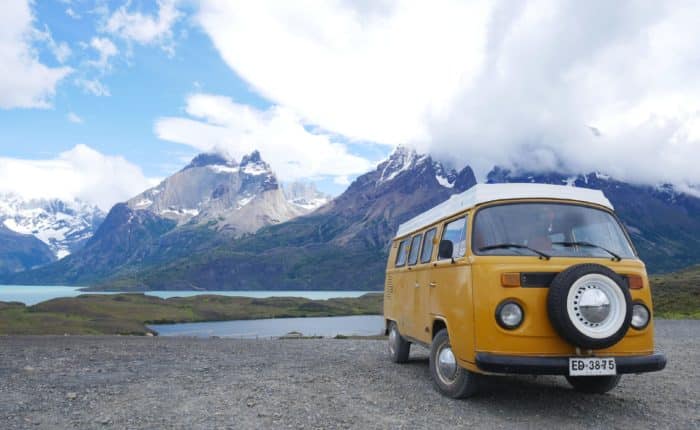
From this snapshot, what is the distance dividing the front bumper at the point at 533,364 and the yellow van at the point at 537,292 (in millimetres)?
15

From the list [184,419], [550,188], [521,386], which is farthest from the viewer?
[521,386]

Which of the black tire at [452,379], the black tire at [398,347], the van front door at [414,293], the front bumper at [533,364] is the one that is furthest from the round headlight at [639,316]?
the black tire at [398,347]

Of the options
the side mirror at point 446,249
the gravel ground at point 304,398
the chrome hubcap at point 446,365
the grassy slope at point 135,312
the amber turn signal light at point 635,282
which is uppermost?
the side mirror at point 446,249

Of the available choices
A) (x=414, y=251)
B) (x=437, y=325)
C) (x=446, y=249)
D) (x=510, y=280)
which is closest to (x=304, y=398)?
(x=437, y=325)

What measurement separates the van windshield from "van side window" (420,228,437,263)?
102 inches

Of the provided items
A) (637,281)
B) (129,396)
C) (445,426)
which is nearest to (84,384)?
(129,396)

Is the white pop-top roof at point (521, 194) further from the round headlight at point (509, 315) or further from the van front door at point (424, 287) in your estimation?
the round headlight at point (509, 315)

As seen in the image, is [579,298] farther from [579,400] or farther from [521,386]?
[521,386]

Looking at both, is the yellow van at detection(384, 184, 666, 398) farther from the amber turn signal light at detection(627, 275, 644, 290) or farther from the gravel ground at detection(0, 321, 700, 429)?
the gravel ground at detection(0, 321, 700, 429)

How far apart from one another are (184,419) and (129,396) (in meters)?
2.62

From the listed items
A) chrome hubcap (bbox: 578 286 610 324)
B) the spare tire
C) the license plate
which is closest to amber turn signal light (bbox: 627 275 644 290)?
the spare tire

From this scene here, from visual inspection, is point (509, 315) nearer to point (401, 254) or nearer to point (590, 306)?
point (590, 306)

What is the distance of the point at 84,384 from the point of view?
12.2 meters

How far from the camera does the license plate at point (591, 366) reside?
326 inches
